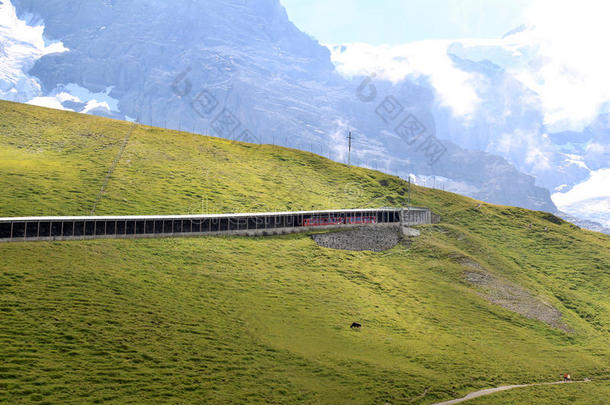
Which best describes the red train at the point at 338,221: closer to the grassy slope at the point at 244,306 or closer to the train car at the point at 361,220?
the train car at the point at 361,220

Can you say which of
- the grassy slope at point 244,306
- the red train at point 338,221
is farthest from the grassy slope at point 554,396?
the red train at point 338,221

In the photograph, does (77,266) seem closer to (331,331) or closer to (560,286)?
(331,331)

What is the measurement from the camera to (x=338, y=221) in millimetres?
144500

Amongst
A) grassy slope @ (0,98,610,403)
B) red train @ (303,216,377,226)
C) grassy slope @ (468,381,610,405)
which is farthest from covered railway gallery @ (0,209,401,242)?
grassy slope @ (468,381,610,405)

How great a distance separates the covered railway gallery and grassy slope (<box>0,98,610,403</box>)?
3310 mm

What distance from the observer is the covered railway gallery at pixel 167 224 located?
9256 cm

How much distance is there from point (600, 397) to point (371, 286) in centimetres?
4530

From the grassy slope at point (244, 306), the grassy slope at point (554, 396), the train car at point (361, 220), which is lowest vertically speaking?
the grassy slope at point (554, 396)

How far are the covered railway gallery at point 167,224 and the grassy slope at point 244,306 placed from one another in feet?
10.9

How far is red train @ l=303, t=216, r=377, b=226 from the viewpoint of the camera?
139 metres

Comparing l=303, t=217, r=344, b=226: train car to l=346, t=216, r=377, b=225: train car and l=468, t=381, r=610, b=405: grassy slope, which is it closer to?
l=346, t=216, r=377, b=225: train car

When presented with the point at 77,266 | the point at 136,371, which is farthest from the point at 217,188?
the point at 136,371

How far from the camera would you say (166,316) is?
77.7 metres

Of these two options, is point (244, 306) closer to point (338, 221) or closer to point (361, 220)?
point (338, 221)
